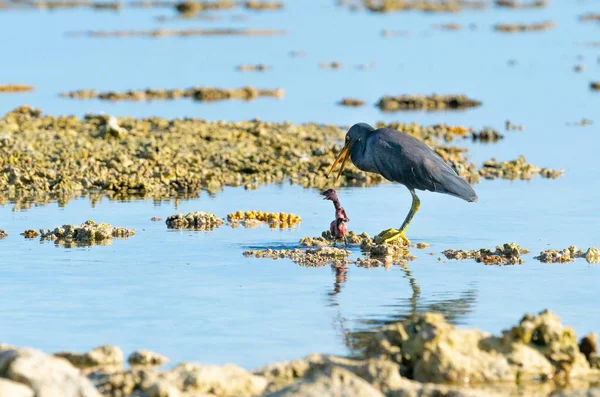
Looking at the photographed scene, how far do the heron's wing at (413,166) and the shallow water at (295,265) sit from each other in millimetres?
711

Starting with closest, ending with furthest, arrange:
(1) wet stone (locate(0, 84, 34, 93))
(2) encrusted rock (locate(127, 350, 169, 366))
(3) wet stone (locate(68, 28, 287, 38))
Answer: (2) encrusted rock (locate(127, 350, 169, 366)) → (1) wet stone (locate(0, 84, 34, 93)) → (3) wet stone (locate(68, 28, 287, 38))

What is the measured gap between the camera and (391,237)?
1602 cm

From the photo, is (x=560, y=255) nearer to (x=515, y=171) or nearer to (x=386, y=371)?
(x=386, y=371)

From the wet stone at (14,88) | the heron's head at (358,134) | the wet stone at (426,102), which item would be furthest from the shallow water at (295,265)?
the heron's head at (358,134)

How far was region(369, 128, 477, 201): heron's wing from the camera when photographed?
16203mm

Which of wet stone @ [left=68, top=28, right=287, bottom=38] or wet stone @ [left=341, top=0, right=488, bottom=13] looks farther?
wet stone @ [left=341, top=0, right=488, bottom=13]

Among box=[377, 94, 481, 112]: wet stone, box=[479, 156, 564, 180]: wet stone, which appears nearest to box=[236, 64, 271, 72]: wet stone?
box=[377, 94, 481, 112]: wet stone

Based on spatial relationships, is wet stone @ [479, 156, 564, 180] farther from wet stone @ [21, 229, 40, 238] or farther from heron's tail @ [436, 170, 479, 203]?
wet stone @ [21, 229, 40, 238]

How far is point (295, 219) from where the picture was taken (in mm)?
18016

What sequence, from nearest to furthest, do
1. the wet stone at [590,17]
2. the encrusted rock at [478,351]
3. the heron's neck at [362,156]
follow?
the encrusted rock at [478,351]
the heron's neck at [362,156]
the wet stone at [590,17]

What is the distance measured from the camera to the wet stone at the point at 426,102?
31.8 metres

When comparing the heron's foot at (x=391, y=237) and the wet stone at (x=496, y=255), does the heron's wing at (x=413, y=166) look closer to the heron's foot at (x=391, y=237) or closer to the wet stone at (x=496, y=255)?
the heron's foot at (x=391, y=237)

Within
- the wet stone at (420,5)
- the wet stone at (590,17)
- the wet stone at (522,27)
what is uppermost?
the wet stone at (420,5)

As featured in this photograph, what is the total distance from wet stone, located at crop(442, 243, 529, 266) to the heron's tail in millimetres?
769
